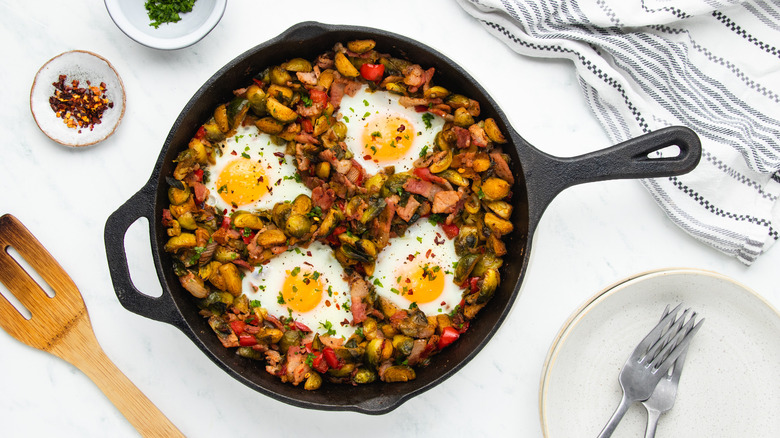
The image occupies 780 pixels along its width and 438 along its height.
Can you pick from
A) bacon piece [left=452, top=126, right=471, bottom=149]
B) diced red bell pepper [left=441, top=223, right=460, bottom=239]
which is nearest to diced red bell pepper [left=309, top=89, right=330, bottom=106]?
bacon piece [left=452, top=126, right=471, bottom=149]

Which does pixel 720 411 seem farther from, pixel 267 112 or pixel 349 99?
pixel 267 112

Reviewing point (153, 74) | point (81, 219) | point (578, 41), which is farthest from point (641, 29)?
point (81, 219)

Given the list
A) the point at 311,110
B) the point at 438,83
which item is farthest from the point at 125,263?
the point at 438,83

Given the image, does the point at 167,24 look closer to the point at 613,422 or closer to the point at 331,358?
the point at 331,358

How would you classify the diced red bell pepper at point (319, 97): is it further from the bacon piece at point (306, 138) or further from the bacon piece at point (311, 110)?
the bacon piece at point (306, 138)

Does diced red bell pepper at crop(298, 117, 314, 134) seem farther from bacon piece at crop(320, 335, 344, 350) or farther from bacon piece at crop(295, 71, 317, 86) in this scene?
bacon piece at crop(320, 335, 344, 350)
